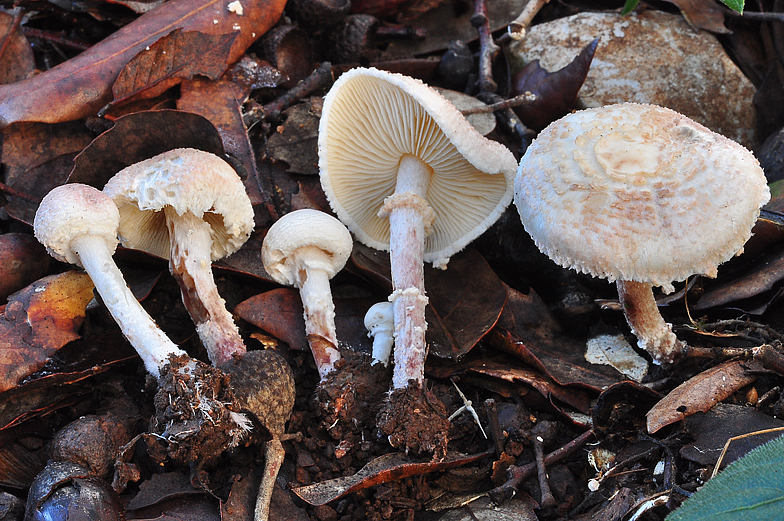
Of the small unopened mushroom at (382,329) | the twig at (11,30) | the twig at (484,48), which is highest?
the twig at (11,30)

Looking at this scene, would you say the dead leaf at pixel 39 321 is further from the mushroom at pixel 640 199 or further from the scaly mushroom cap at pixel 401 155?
the mushroom at pixel 640 199

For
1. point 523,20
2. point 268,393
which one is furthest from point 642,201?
point 523,20

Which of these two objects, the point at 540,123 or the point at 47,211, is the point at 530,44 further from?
the point at 47,211

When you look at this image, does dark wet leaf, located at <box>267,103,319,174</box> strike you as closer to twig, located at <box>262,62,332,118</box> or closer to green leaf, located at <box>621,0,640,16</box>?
twig, located at <box>262,62,332,118</box>

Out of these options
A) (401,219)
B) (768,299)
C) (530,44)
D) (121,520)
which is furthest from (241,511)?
(530,44)

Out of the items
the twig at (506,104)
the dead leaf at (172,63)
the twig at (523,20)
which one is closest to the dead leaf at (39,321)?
the dead leaf at (172,63)

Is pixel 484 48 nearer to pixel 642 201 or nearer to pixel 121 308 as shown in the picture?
pixel 642 201

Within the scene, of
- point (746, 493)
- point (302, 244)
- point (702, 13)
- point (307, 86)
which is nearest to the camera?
point (746, 493)
